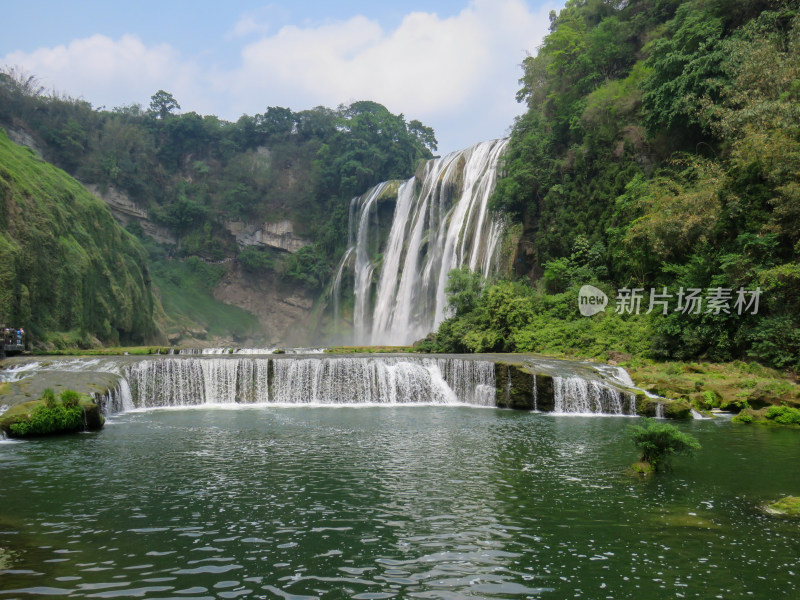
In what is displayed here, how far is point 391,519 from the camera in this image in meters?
6.39

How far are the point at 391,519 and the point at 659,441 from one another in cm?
428

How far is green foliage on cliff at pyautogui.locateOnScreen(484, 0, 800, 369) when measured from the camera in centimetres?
1633

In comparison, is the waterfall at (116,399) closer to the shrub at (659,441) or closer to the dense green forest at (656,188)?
the shrub at (659,441)

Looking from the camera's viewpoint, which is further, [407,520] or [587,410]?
[587,410]

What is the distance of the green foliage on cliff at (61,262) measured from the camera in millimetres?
25859

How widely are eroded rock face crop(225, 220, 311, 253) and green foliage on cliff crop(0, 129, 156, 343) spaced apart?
15899mm

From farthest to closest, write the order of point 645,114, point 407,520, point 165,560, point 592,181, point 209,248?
point 209,248
point 592,181
point 645,114
point 407,520
point 165,560

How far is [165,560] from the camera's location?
5184mm

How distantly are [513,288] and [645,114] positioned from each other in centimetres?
905

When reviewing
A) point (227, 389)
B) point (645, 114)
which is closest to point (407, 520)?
point (227, 389)

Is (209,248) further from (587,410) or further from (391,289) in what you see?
(587,410)

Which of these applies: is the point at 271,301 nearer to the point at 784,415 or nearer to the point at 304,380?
the point at 304,380

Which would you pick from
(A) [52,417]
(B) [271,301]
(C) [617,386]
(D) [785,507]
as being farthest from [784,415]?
(B) [271,301]

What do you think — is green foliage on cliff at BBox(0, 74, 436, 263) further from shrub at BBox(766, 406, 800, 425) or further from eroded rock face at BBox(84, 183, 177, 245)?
shrub at BBox(766, 406, 800, 425)
